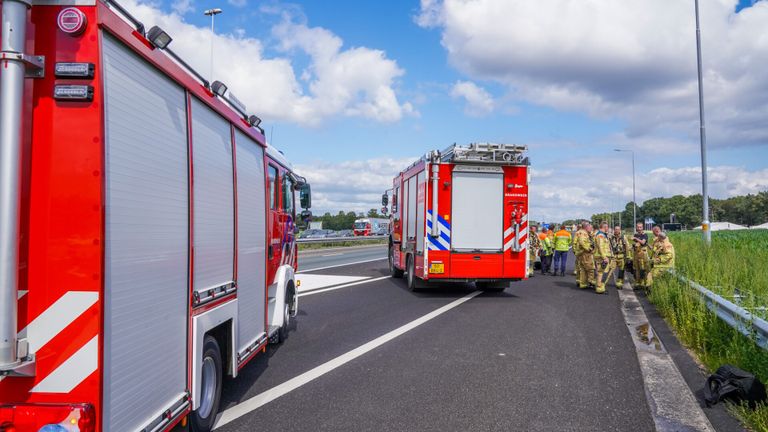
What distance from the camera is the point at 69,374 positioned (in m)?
2.81

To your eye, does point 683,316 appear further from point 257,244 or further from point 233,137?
point 233,137

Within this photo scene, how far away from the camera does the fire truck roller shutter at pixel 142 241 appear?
300 cm

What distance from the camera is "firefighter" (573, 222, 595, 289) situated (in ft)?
49.6

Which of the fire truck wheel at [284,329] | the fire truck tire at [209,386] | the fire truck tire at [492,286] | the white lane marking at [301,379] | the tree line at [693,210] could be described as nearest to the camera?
the fire truck tire at [209,386]

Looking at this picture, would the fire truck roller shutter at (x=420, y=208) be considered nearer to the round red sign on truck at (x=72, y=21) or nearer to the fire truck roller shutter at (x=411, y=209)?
the fire truck roller shutter at (x=411, y=209)

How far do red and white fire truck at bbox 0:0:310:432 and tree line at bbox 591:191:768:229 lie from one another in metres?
149

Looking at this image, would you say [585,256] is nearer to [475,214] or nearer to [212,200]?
[475,214]

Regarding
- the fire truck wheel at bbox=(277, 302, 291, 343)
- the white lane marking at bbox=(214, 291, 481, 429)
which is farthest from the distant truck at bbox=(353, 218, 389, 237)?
the fire truck wheel at bbox=(277, 302, 291, 343)

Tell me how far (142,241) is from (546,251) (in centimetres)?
1880

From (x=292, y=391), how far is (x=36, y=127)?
371 cm

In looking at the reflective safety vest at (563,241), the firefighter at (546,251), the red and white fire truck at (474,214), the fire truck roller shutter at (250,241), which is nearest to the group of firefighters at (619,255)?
the reflective safety vest at (563,241)

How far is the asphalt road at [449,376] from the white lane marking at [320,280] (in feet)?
12.9

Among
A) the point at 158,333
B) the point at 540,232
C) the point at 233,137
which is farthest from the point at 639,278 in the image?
the point at 158,333

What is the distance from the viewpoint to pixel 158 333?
11.5 ft
